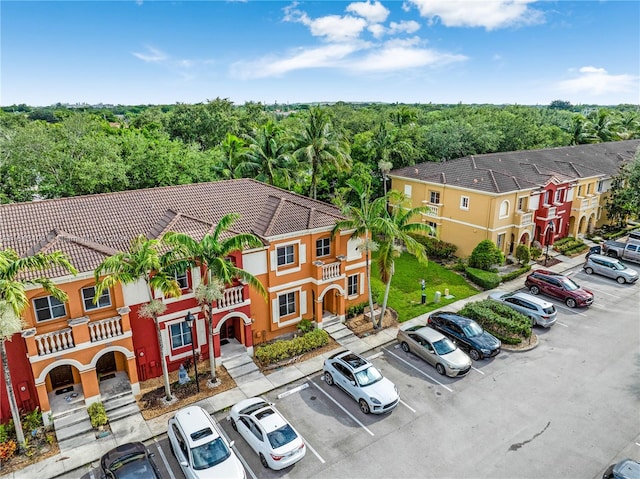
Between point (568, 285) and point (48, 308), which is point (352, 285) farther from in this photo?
point (48, 308)

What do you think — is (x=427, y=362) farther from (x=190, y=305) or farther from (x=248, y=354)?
(x=190, y=305)

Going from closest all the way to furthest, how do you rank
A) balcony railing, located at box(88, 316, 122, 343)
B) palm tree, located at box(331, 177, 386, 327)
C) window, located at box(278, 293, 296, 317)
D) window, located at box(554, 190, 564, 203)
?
1. balcony railing, located at box(88, 316, 122, 343)
2. palm tree, located at box(331, 177, 386, 327)
3. window, located at box(278, 293, 296, 317)
4. window, located at box(554, 190, 564, 203)

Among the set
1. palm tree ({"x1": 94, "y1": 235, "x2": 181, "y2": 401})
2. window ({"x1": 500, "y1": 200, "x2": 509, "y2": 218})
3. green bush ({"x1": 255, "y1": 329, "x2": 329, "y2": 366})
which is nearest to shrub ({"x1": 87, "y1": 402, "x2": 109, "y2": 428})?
palm tree ({"x1": 94, "y1": 235, "x2": 181, "y2": 401})

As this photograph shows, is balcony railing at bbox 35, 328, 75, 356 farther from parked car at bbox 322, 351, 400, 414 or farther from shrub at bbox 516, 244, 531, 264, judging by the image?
shrub at bbox 516, 244, 531, 264

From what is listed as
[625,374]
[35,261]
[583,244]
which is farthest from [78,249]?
[583,244]

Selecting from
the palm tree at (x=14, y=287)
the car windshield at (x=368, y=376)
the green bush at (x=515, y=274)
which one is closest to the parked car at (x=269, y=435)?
the car windshield at (x=368, y=376)

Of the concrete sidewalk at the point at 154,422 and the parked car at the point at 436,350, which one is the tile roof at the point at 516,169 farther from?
the parked car at the point at 436,350

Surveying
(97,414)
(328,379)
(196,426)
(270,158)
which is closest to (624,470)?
(328,379)
